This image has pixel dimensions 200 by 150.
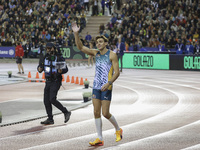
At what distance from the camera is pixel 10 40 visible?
151ft

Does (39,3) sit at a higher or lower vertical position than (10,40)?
higher

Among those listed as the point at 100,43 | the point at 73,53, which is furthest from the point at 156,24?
the point at 100,43

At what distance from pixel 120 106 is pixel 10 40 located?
33131 mm

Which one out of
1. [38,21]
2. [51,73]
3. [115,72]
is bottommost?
[51,73]

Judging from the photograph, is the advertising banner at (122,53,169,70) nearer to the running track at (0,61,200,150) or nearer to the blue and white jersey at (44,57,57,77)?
the running track at (0,61,200,150)

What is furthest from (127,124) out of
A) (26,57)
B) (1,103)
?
(26,57)

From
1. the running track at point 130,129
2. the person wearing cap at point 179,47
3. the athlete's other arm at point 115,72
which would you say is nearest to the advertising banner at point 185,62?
the person wearing cap at point 179,47

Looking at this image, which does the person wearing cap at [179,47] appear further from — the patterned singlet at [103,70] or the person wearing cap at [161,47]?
the patterned singlet at [103,70]

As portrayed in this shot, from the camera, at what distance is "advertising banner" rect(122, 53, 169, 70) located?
33156 millimetres

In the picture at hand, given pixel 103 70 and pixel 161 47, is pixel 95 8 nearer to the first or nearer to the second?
pixel 161 47

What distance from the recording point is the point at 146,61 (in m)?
34.0

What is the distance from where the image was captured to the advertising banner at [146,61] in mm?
33156

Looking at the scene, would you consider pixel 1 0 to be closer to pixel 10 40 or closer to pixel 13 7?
A: pixel 13 7

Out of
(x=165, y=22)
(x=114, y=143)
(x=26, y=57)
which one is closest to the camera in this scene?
(x=114, y=143)
